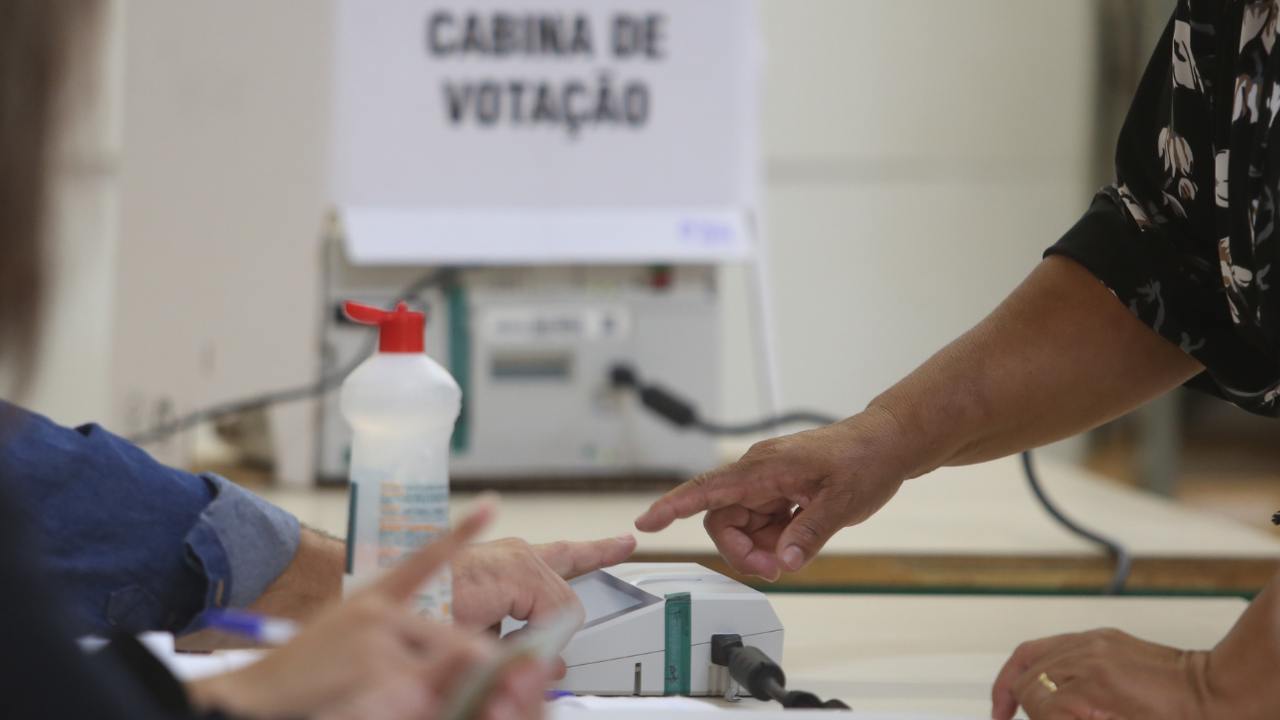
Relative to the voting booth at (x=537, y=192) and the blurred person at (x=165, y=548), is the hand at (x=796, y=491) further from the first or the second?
the voting booth at (x=537, y=192)

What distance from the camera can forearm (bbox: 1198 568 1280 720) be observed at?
52 centimetres

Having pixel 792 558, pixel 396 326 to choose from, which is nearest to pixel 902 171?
pixel 792 558

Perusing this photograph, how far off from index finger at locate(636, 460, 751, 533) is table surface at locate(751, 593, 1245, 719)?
96 mm

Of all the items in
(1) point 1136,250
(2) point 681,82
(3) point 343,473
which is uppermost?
(2) point 681,82

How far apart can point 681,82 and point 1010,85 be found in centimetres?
180

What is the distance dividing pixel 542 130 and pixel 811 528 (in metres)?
0.77

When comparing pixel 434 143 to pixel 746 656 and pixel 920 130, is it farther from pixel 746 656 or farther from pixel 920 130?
pixel 920 130

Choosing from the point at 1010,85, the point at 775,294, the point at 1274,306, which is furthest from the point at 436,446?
the point at 1010,85

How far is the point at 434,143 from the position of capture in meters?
1.33

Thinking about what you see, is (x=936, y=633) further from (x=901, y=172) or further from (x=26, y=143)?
(x=901, y=172)

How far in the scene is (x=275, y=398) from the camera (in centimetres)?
132

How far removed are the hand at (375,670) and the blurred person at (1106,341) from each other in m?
0.36

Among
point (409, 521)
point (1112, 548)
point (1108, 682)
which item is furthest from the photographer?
point (1112, 548)

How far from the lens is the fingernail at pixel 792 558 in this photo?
716 mm
